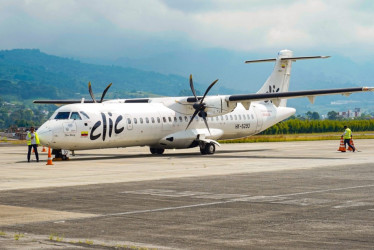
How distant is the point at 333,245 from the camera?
10.7 m

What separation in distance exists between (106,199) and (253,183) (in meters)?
6.02

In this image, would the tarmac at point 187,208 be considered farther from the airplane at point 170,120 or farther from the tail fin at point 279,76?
the tail fin at point 279,76

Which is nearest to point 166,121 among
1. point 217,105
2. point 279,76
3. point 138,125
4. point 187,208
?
point 138,125

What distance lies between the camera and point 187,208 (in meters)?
15.4

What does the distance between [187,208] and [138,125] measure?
20832mm

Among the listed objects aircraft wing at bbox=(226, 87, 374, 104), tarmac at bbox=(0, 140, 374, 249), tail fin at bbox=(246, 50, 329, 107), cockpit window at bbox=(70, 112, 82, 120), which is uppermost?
tail fin at bbox=(246, 50, 329, 107)

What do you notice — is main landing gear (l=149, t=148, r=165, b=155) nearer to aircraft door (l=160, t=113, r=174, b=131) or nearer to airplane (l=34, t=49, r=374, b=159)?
airplane (l=34, t=49, r=374, b=159)

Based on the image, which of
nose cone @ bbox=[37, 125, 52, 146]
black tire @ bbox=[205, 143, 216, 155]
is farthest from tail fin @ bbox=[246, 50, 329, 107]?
nose cone @ bbox=[37, 125, 52, 146]

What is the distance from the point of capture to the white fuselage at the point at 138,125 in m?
32.6

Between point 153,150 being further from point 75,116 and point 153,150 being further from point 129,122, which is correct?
point 75,116

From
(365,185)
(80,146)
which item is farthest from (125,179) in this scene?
(80,146)

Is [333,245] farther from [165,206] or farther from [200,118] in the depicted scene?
[200,118]

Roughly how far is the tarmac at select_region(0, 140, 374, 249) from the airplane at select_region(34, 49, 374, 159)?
226 inches

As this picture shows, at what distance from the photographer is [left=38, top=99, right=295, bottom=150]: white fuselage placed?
32625 mm
